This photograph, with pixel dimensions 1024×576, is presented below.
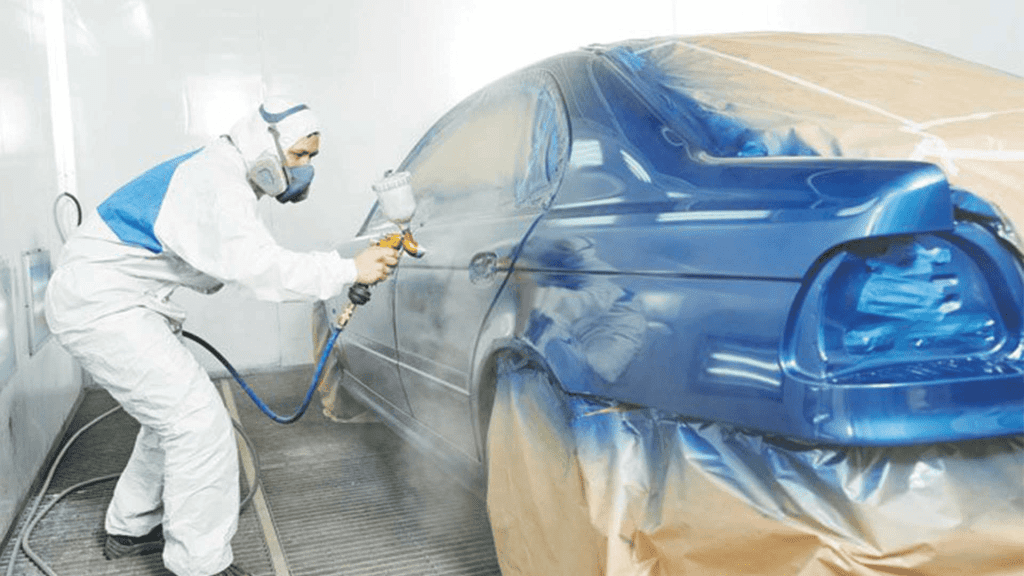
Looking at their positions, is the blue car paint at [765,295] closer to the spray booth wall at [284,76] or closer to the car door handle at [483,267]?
the car door handle at [483,267]

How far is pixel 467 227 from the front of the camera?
2602mm

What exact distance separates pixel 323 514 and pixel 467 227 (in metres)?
1.36

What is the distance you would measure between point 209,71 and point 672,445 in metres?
5.02

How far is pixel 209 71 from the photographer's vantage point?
5.79m

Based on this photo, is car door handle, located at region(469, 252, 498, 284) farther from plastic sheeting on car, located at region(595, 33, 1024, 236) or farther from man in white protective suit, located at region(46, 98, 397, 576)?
plastic sheeting on car, located at region(595, 33, 1024, 236)

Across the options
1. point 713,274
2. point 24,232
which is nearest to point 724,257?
point 713,274

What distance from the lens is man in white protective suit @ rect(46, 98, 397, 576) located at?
2520 mm

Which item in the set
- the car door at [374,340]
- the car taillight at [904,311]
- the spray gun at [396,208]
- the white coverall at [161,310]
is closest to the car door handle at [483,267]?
the spray gun at [396,208]

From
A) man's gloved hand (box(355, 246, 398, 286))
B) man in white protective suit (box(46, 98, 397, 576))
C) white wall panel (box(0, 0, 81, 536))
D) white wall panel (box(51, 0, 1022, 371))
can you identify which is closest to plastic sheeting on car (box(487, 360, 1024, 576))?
man's gloved hand (box(355, 246, 398, 286))

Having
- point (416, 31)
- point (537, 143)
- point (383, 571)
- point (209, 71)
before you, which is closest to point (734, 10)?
point (416, 31)

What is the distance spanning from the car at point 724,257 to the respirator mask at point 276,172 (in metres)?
0.45

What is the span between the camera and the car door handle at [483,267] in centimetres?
235

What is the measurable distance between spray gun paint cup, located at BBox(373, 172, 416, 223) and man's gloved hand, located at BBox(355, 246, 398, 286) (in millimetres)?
121

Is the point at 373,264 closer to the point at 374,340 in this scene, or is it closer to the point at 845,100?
the point at 374,340
